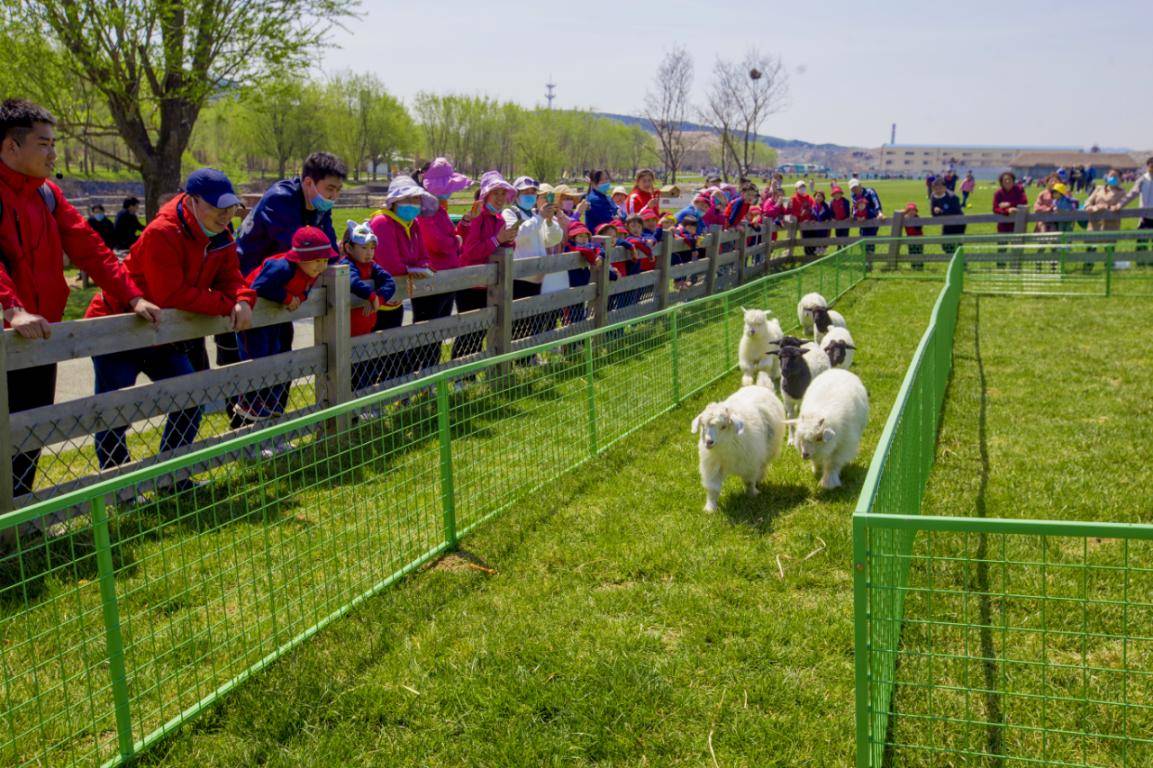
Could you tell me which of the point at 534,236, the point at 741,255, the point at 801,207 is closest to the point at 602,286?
the point at 534,236

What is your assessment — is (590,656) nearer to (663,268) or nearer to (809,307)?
(809,307)

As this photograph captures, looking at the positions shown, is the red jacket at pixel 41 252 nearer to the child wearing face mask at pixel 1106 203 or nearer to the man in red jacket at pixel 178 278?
the man in red jacket at pixel 178 278

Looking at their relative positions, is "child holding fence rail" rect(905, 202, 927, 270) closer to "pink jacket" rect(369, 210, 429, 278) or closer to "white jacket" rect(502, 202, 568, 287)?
"white jacket" rect(502, 202, 568, 287)

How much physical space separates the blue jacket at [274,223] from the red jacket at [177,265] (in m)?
0.94

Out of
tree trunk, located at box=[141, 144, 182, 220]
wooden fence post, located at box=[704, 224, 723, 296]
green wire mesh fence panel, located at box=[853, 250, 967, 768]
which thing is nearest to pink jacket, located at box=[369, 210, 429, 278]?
green wire mesh fence panel, located at box=[853, 250, 967, 768]

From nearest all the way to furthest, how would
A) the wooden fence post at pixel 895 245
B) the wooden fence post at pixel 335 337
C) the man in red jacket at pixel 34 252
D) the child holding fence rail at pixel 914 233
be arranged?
1. the man in red jacket at pixel 34 252
2. the wooden fence post at pixel 335 337
3. the wooden fence post at pixel 895 245
4. the child holding fence rail at pixel 914 233

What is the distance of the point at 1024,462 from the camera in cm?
661

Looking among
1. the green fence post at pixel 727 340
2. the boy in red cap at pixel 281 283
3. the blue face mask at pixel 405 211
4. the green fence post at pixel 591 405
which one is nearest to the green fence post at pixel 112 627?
the boy in red cap at pixel 281 283

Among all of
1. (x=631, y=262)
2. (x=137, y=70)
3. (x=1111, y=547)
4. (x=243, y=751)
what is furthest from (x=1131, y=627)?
(x=137, y=70)

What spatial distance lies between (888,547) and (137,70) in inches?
650

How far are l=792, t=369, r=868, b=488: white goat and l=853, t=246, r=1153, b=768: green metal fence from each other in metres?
0.64

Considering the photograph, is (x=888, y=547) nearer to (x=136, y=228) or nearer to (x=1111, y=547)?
(x=1111, y=547)

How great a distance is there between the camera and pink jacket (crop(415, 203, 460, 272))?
333 inches

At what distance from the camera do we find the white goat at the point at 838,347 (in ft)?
26.8
